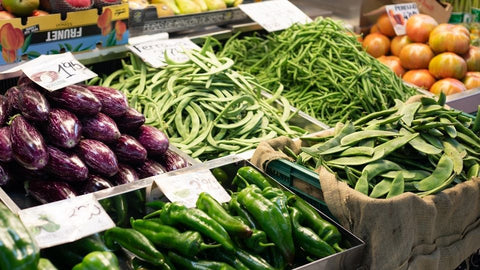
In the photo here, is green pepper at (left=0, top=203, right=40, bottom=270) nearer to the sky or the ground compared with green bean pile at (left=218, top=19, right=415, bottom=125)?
nearer to the sky

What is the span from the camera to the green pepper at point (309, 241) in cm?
181

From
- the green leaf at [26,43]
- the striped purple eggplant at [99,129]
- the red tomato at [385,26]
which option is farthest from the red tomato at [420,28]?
the striped purple eggplant at [99,129]

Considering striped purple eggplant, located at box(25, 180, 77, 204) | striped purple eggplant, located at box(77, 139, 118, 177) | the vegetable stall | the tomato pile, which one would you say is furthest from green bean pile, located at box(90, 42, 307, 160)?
the tomato pile

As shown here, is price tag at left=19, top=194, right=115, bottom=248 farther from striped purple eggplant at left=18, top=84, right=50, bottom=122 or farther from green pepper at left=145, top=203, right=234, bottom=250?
striped purple eggplant at left=18, top=84, right=50, bottom=122

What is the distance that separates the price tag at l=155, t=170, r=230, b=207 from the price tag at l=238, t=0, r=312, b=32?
188 centimetres

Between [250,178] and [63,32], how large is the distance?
61.9 inches

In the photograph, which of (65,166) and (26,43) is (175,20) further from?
(65,166)

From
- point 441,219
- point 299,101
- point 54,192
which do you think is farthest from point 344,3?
point 54,192

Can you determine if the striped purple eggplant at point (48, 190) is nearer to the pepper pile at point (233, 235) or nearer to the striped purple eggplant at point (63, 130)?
the striped purple eggplant at point (63, 130)

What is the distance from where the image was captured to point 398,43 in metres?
4.41

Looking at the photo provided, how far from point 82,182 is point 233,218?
0.66 meters

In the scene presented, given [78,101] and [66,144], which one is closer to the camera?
[66,144]

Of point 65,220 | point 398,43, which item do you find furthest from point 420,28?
point 65,220

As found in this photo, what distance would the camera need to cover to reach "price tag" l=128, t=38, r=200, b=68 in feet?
10.7
